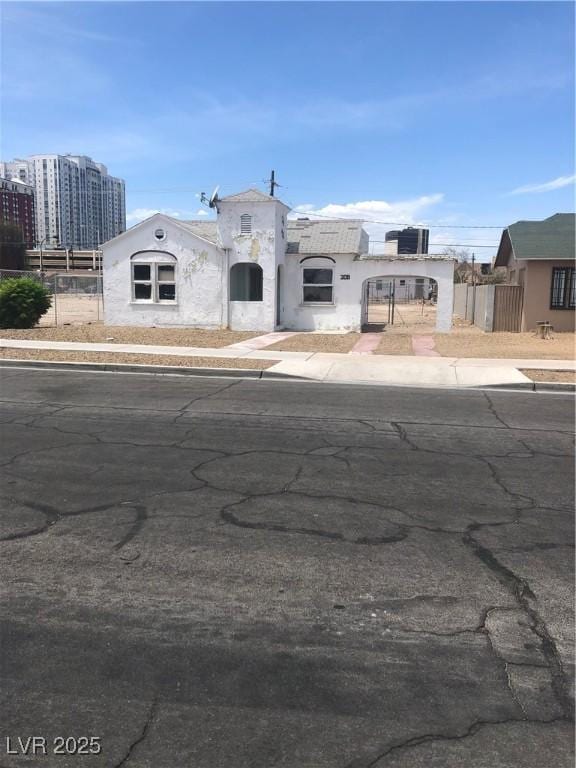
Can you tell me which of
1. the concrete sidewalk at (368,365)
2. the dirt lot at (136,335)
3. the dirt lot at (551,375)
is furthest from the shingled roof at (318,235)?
the dirt lot at (551,375)

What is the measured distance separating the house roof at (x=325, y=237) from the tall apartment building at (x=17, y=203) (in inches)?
3613

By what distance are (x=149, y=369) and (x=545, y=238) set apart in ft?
56.6

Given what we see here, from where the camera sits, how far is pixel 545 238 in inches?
955

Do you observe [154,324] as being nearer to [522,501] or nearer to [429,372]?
[429,372]

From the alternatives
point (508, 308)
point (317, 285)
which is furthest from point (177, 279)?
point (508, 308)

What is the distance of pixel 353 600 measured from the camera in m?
3.86

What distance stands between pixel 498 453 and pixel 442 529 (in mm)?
2666

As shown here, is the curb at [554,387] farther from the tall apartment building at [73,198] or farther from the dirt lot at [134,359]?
the tall apartment building at [73,198]

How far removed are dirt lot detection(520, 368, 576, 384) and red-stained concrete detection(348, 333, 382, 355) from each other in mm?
4414

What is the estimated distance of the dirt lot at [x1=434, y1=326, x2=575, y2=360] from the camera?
16797 millimetres

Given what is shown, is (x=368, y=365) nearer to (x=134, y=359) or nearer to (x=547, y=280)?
(x=134, y=359)

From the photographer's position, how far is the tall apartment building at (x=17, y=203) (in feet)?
349

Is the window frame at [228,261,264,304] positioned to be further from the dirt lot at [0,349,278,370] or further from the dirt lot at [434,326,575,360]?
the dirt lot at [0,349,278,370]

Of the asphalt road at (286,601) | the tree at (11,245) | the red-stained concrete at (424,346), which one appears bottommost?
the asphalt road at (286,601)
